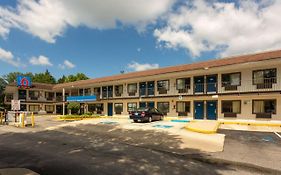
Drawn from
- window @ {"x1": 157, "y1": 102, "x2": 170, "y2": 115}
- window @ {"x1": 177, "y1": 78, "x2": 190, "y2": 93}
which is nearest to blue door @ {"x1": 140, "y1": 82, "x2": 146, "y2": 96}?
window @ {"x1": 157, "y1": 102, "x2": 170, "y2": 115}

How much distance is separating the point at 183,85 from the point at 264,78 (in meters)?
8.74

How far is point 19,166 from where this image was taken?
653 cm

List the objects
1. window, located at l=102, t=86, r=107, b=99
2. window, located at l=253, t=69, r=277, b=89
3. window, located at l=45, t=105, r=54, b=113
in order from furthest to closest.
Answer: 1. window, located at l=45, t=105, r=54, b=113
2. window, located at l=102, t=86, r=107, b=99
3. window, located at l=253, t=69, r=277, b=89

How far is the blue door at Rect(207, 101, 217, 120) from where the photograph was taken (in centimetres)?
2256

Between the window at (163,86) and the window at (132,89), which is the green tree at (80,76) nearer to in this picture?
the window at (132,89)

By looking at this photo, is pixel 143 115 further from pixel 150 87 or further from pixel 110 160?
pixel 110 160

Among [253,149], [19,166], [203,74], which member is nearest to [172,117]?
[203,74]

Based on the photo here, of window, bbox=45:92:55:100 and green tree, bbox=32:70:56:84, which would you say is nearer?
window, bbox=45:92:55:100

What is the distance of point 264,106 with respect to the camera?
19.8m

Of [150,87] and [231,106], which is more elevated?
[150,87]

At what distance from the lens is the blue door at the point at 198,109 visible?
76.8 ft

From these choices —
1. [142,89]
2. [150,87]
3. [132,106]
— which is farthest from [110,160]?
[132,106]

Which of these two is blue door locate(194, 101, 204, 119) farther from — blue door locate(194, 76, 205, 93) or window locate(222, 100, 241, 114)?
window locate(222, 100, 241, 114)

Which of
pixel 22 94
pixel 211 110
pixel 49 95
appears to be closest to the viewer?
pixel 211 110
